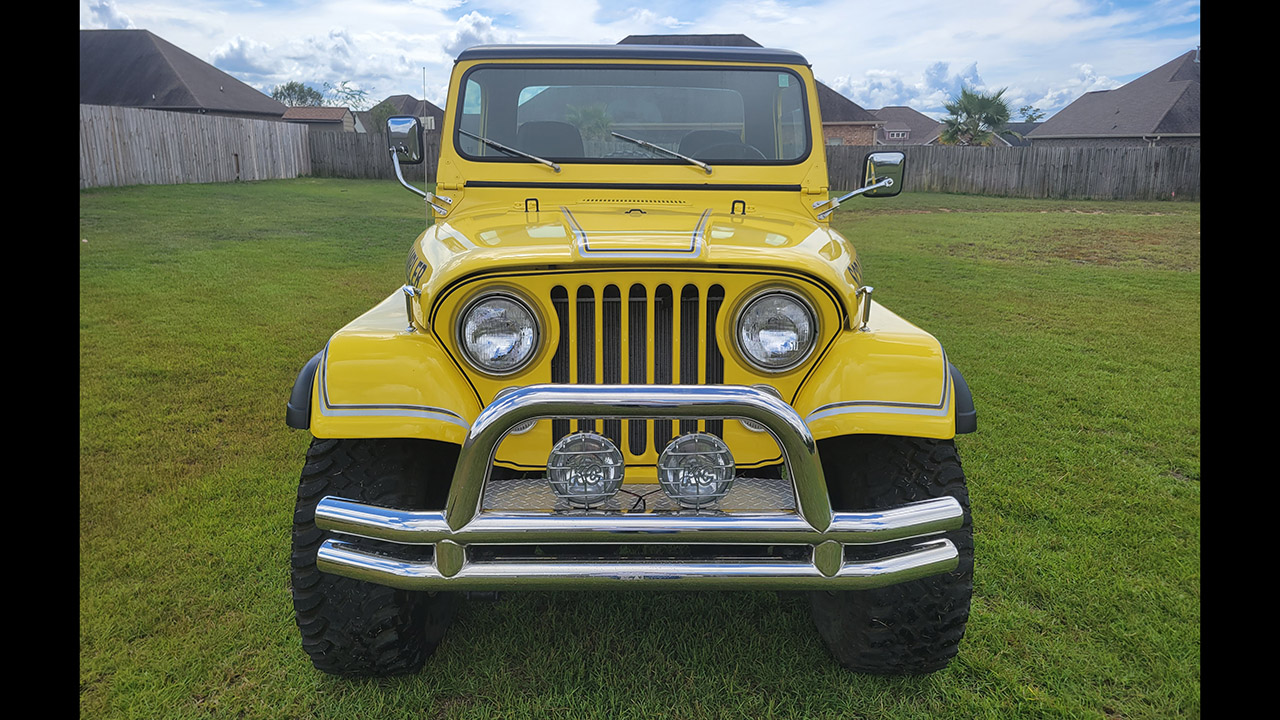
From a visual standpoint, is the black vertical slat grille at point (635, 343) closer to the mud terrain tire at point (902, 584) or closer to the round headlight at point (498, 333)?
the round headlight at point (498, 333)

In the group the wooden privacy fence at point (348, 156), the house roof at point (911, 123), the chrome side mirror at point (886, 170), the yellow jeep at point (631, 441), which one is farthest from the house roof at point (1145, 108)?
the yellow jeep at point (631, 441)

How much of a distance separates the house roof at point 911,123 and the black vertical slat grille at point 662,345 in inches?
2134

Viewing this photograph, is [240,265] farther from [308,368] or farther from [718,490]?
[718,490]

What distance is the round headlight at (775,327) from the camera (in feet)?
6.82

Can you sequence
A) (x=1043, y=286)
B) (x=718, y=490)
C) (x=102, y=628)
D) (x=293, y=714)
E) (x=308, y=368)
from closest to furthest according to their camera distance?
(x=718, y=490)
(x=293, y=714)
(x=308, y=368)
(x=102, y=628)
(x=1043, y=286)

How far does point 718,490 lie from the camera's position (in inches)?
77.0

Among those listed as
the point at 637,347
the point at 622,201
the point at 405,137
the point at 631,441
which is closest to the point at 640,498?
the point at 631,441

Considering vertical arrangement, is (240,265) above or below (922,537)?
above

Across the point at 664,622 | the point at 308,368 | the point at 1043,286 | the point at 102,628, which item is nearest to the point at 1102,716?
the point at 664,622

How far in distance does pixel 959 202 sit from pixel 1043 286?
11910 mm

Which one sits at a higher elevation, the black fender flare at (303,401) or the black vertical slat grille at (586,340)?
the black vertical slat grille at (586,340)

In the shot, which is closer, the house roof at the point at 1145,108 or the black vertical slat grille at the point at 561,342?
the black vertical slat grille at the point at 561,342

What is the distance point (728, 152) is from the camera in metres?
3.10

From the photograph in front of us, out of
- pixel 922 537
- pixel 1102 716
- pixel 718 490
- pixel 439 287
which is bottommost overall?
pixel 1102 716
